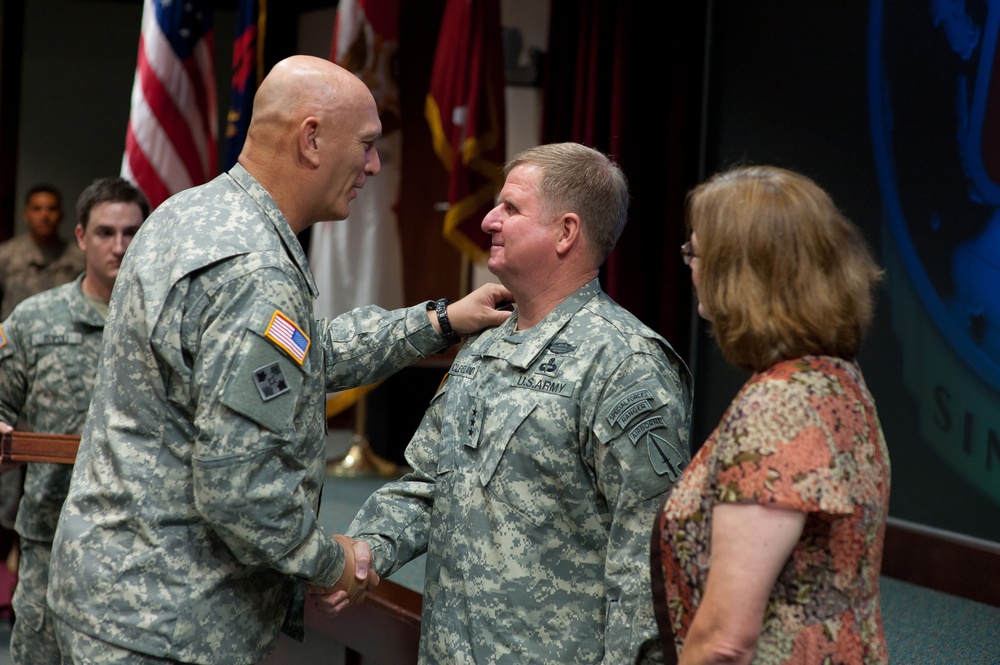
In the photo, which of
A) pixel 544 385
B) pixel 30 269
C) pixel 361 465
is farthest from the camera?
pixel 361 465

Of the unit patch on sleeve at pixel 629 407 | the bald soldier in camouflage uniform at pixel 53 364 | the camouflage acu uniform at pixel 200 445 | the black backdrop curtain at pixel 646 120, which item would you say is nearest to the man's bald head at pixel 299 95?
the camouflage acu uniform at pixel 200 445

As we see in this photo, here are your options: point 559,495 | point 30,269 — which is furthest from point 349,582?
point 30,269

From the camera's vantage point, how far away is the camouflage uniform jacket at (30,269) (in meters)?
5.27

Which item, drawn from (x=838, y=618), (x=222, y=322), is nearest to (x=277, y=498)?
(x=222, y=322)

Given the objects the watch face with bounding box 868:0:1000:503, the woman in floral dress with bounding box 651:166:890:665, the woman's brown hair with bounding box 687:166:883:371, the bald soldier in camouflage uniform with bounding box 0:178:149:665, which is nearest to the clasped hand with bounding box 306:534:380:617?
the woman in floral dress with bounding box 651:166:890:665

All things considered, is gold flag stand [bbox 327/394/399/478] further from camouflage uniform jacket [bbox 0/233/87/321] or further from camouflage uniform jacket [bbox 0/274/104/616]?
camouflage uniform jacket [bbox 0/274/104/616]

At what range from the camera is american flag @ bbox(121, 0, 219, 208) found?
4270mm

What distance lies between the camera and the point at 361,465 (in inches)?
224

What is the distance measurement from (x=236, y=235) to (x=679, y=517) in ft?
2.46

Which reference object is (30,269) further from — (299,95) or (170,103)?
(299,95)

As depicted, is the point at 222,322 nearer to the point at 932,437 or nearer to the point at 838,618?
the point at 838,618

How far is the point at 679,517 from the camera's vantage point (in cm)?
136

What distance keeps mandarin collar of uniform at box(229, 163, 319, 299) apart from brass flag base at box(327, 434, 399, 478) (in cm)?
389

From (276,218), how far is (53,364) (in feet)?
4.46
